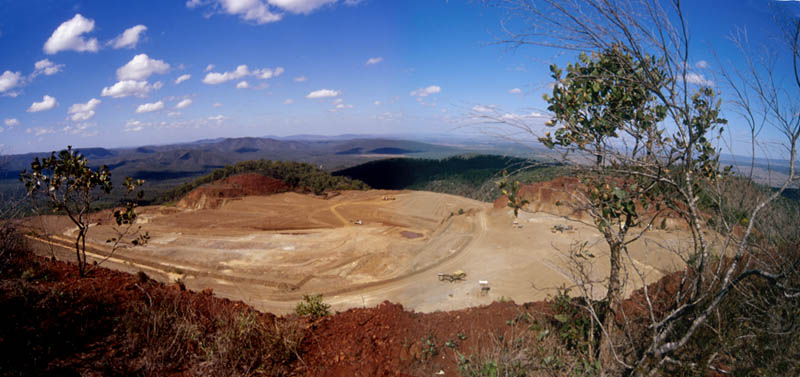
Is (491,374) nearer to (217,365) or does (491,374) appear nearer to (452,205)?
(217,365)

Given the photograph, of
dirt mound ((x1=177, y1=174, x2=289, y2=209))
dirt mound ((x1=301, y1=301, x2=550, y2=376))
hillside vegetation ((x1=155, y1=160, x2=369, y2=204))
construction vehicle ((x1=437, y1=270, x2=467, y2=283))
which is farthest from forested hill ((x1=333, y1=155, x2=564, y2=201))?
dirt mound ((x1=301, y1=301, x2=550, y2=376))

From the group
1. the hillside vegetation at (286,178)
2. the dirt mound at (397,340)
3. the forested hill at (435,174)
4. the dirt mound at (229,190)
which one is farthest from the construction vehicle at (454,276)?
the hillside vegetation at (286,178)

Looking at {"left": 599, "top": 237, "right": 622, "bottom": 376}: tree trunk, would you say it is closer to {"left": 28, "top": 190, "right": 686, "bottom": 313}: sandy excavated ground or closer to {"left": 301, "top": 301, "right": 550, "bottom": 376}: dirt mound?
{"left": 301, "top": 301, "right": 550, "bottom": 376}: dirt mound

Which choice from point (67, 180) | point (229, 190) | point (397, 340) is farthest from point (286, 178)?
point (397, 340)

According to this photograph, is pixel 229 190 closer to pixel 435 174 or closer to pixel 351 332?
pixel 435 174

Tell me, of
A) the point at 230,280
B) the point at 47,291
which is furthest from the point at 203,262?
the point at 47,291

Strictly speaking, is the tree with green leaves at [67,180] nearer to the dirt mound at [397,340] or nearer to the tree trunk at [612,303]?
the dirt mound at [397,340]
